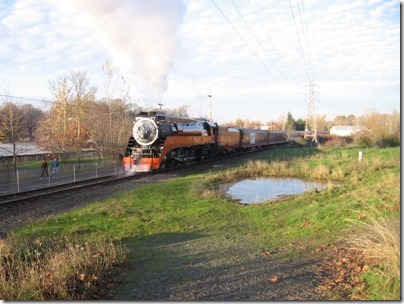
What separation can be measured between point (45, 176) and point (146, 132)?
7.16 meters

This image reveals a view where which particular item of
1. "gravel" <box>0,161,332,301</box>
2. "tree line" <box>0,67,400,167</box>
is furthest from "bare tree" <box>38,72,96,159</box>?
"gravel" <box>0,161,332,301</box>

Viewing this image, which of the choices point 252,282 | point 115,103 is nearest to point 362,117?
point 115,103

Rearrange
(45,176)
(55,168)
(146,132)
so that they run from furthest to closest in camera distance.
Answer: (146,132), (45,176), (55,168)

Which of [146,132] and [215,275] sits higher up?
[146,132]

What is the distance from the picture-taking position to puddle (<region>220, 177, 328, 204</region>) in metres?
17.6

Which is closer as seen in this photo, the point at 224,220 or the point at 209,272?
the point at 209,272

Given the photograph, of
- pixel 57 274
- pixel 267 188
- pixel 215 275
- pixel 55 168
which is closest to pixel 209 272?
pixel 215 275

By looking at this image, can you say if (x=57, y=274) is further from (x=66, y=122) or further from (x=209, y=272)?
(x=66, y=122)

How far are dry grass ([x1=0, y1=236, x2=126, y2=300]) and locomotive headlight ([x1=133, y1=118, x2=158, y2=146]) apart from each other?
17535 mm

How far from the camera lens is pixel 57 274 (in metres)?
5.47

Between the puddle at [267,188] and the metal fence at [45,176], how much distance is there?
955cm

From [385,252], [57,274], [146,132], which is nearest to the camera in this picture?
[385,252]

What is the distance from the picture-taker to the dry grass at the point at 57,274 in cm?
516

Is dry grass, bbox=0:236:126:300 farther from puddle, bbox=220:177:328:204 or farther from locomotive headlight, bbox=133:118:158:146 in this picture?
locomotive headlight, bbox=133:118:158:146
